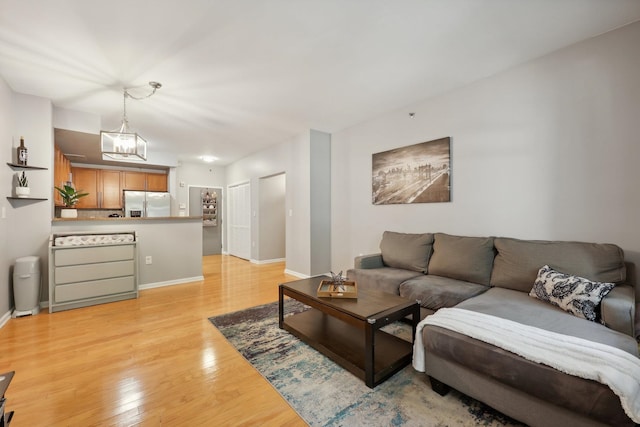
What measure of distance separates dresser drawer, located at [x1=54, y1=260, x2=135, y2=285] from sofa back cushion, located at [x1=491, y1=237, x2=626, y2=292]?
4.24 m

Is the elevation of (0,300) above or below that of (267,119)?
below

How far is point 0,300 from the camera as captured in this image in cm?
274

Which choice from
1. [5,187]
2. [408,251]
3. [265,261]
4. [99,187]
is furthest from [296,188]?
[99,187]

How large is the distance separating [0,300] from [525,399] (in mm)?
4492

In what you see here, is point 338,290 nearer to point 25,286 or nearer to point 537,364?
point 537,364

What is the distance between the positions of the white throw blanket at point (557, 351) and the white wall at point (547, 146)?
1408mm

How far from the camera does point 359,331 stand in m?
2.35

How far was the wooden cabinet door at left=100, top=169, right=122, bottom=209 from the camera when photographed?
6.02m

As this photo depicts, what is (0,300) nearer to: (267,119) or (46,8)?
(46,8)

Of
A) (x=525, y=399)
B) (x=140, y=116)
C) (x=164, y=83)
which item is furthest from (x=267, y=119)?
(x=525, y=399)

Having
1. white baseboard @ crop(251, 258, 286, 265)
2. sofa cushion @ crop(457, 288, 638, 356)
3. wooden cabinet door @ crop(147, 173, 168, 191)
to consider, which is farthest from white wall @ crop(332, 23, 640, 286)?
wooden cabinet door @ crop(147, 173, 168, 191)

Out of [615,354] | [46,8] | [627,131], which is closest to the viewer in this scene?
[615,354]

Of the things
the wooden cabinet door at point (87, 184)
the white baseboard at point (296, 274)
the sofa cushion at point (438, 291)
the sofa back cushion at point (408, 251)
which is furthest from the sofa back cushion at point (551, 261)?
the wooden cabinet door at point (87, 184)

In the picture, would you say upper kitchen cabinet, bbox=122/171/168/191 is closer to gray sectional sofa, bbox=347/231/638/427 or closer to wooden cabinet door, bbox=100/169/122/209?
wooden cabinet door, bbox=100/169/122/209
